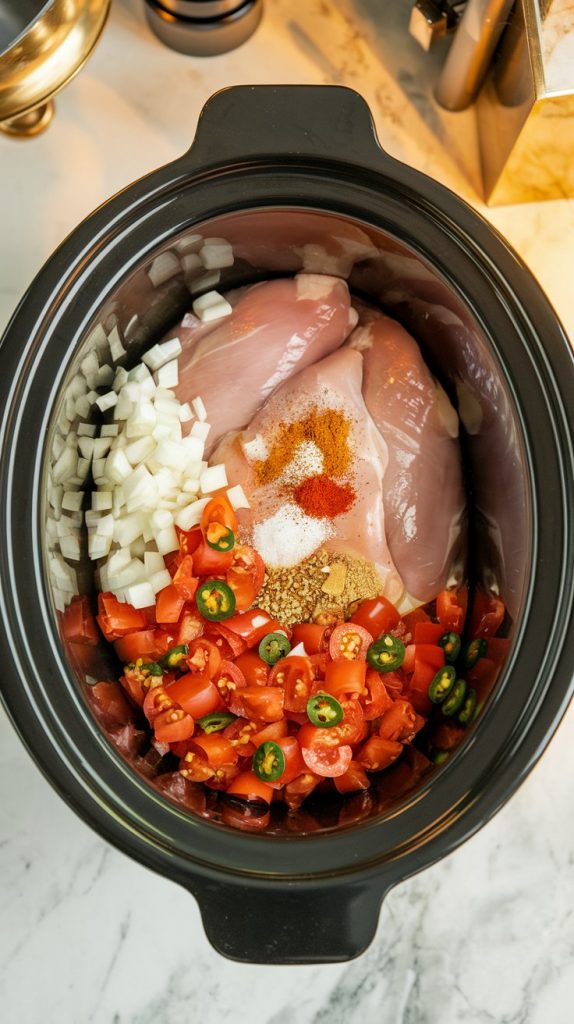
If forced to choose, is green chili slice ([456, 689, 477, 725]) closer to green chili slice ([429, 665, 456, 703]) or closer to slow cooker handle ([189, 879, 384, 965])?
Answer: green chili slice ([429, 665, 456, 703])

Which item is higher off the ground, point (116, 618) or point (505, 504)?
point (116, 618)

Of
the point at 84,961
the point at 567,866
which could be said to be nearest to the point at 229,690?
the point at 84,961

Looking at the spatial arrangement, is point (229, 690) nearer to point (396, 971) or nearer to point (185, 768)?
point (185, 768)

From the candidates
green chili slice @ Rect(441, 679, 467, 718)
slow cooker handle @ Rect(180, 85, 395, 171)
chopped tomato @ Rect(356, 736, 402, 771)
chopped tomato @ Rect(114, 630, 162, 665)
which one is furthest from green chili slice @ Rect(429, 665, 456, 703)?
slow cooker handle @ Rect(180, 85, 395, 171)

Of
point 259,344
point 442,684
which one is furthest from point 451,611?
point 259,344

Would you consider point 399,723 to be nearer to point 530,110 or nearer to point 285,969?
point 285,969

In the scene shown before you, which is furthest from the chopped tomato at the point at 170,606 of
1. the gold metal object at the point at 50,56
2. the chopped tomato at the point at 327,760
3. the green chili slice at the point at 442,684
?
the gold metal object at the point at 50,56
